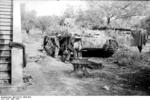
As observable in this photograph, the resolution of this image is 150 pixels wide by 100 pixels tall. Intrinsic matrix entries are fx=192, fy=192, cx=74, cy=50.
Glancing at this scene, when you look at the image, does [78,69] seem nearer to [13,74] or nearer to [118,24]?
[13,74]

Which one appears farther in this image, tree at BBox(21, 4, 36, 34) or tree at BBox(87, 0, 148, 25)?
tree at BBox(21, 4, 36, 34)

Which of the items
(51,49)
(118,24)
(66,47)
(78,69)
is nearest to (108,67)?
(78,69)

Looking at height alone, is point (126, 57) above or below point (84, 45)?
Answer: below

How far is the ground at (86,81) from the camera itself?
4391 millimetres

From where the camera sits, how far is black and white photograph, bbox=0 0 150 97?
4398 millimetres

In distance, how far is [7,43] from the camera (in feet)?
15.4

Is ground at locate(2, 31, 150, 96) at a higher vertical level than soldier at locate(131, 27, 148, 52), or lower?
lower

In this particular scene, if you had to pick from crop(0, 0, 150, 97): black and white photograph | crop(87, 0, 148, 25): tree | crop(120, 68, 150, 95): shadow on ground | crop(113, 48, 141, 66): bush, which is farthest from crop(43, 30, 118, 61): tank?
crop(120, 68, 150, 95): shadow on ground

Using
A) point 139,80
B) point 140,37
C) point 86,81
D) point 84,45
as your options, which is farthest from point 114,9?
point 86,81

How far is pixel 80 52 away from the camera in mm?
8477

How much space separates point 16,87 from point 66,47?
436cm

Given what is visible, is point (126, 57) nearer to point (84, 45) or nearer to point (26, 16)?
point (84, 45)

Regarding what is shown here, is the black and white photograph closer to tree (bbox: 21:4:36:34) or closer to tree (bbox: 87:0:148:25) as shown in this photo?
tree (bbox: 87:0:148:25)

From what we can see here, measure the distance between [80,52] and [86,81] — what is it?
3.35 m
